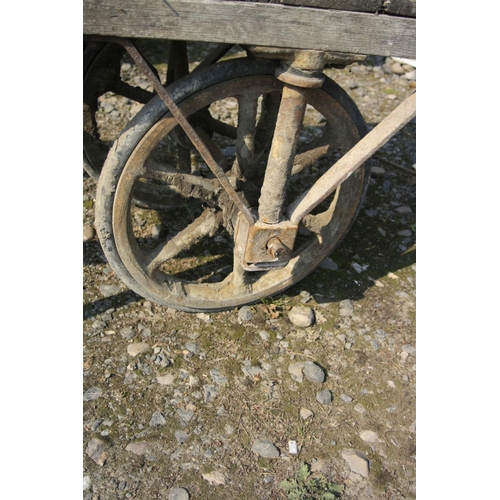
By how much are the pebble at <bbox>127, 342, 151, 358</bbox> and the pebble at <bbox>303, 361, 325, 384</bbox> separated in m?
0.72

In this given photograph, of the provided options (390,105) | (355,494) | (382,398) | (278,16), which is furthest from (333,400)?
(390,105)

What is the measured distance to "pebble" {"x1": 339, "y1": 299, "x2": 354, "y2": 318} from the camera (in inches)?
121

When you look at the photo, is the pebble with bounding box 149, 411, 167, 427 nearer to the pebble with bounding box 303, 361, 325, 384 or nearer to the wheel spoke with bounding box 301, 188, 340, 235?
the pebble with bounding box 303, 361, 325, 384

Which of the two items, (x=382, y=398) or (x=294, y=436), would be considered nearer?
(x=294, y=436)

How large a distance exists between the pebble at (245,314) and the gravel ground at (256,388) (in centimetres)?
1

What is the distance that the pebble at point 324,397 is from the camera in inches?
104

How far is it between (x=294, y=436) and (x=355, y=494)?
33 cm

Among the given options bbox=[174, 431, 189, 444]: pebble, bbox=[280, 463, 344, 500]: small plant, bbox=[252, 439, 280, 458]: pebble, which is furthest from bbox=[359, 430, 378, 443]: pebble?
bbox=[174, 431, 189, 444]: pebble

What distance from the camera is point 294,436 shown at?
2.50 m

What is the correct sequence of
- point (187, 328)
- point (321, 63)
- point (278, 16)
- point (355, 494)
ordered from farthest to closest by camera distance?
1. point (187, 328)
2. point (355, 494)
3. point (321, 63)
4. point (278, 16)

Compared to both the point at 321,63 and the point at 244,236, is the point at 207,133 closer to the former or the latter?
the point at 244,236

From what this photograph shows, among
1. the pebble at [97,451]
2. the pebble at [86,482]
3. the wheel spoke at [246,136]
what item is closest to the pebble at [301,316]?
the wheel spoke at [246,136]

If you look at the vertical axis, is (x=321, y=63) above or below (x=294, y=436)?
above

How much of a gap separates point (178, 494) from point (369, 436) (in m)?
0.83
